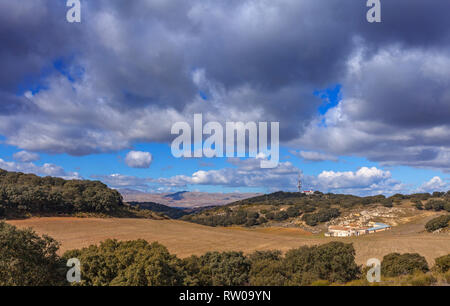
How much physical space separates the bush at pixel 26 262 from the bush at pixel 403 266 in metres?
18.2

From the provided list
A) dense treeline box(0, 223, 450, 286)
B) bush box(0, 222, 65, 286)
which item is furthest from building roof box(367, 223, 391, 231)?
bush box(0, 222, 65, 286)

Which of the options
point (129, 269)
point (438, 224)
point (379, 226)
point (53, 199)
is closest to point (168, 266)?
point (129, 269)

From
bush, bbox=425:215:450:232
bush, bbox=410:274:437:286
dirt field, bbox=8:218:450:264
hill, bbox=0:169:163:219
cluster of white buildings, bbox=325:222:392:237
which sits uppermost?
hill, bbox=0:169:163:219

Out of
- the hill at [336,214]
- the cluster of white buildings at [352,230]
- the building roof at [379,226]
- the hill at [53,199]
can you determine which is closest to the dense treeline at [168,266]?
the cluster of white buildings at [352,230]

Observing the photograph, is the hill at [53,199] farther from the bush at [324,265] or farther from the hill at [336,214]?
the bush at [324,265]

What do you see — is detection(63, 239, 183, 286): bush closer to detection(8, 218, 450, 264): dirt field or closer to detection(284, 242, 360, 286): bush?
detection(284, 242, 360, 286): bush

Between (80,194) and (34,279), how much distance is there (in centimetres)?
4638

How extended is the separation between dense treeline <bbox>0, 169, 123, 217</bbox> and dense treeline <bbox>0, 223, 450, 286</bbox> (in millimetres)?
34202

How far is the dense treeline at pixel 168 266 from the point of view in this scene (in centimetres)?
1331

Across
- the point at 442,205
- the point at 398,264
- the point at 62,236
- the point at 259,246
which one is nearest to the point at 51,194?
the point at 62,236

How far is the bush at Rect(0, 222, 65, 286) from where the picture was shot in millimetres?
13156
